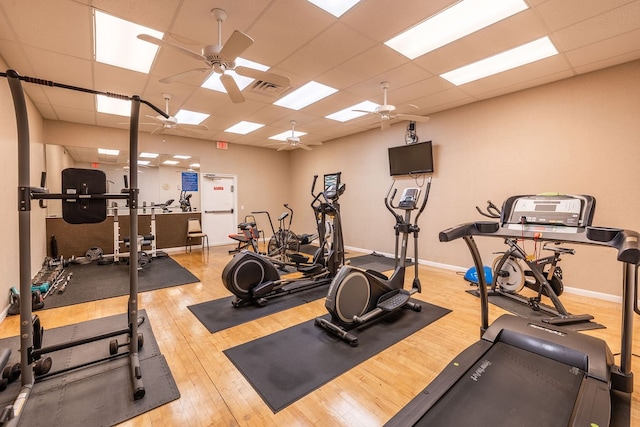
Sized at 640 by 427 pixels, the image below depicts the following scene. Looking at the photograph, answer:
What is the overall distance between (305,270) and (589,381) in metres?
3.48

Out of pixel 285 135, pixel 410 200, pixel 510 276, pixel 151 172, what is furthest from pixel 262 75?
pixel 151 172

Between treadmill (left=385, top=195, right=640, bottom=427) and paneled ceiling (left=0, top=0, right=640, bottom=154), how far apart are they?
1.97 m

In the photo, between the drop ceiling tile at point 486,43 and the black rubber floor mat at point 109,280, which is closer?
the drop ceiling tile at point 486,43

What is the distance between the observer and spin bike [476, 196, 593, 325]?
3.13 m

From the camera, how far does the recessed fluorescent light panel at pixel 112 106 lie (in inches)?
184

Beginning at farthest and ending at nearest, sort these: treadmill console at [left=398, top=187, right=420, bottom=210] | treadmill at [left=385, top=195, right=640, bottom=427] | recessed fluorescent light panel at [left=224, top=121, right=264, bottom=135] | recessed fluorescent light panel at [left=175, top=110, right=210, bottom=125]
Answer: recessed fluorescent light panel at [left=224, top=121, right=264, bottom=135] < recessed fluorescent light panel at [left=175, top=110, right=210, bottom=125] < treadmill console at [left=398, top=187, right=420, bottom=210] < treadmill at [left=385, top=195, right=640, bottom=427]

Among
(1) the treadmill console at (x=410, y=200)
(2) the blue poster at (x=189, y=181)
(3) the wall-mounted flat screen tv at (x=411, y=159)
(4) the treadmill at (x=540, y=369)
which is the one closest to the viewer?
(4) the treadmill at (x=540, y=369)

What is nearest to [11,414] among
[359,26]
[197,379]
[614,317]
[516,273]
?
[197,379]

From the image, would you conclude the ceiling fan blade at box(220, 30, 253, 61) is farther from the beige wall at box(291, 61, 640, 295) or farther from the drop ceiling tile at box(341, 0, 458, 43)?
the beige wall at box(291, 61, 640, 295)

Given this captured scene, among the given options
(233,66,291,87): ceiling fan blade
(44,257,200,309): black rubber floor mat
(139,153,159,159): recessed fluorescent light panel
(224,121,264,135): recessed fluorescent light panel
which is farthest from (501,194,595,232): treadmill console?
(139,153,159,159): recessed fluorescent light panel

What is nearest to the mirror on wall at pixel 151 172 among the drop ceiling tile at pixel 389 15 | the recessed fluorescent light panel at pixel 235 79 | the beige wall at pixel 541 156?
the recessed fluorescent light panel at pixel 235 79

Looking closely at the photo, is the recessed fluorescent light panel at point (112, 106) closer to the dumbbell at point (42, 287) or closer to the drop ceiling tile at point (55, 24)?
the drop ceiling tile at point (55, 24)

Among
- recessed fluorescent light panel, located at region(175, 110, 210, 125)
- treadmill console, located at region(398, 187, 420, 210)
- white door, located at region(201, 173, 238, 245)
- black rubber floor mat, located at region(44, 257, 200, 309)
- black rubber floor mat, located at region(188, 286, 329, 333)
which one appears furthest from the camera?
white door, located at region(201, 173, 238, 245)

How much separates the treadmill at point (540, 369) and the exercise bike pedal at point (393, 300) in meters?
0.99
